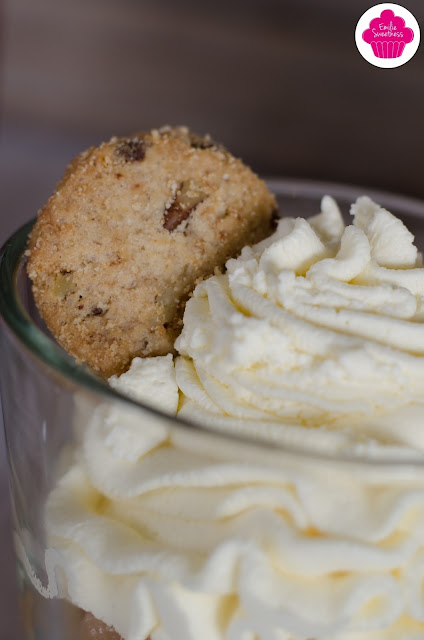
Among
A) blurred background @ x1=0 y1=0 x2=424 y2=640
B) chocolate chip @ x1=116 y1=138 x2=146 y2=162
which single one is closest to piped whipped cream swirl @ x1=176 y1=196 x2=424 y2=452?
chocolate chip @ x1=116 y1=138 x2=146 y2=162

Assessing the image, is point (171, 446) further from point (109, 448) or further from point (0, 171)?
point (0, 171)

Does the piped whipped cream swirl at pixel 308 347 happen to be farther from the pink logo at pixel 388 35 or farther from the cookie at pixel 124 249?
the pink logo at pixel 388 35

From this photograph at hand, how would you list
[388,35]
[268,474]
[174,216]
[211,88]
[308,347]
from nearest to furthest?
[268,474]
[308,347]
[174,216]
[388,35]
[211,88]

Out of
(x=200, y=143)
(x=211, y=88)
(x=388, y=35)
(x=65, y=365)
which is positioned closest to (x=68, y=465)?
(x=65, y=365)

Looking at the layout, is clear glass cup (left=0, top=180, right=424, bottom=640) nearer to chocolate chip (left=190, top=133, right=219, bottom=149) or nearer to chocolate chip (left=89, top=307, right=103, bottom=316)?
chocolate chip (left=89, top=307, right=103, bottom=316)

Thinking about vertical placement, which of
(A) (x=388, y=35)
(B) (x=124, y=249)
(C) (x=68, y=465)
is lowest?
(C) (x=68, y=465)

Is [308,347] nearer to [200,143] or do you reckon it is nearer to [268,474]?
[268,474]

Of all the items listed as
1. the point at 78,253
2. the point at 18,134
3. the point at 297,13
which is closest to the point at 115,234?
the point at 78,253
